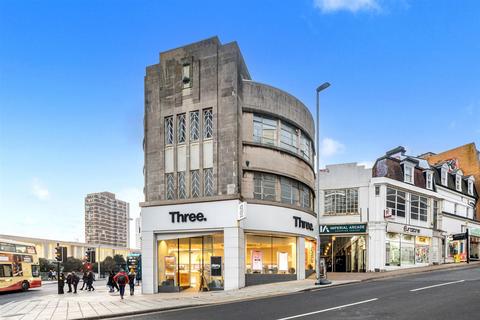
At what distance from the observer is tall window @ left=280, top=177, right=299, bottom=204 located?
1032 inches

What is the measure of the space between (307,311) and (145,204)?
15.5 meters

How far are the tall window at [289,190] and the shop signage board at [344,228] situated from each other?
938 cm

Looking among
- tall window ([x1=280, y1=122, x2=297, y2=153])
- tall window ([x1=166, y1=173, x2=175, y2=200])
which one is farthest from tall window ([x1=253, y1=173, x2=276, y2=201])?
tall window ([x1=166, y1=173, x2=175, y2=200])

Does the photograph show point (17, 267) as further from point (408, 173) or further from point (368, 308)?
point (408, 173)

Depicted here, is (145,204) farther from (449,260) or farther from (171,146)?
(449,260)

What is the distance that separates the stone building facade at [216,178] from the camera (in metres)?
23.2

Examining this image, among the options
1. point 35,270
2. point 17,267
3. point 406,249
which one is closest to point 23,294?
point 17,267

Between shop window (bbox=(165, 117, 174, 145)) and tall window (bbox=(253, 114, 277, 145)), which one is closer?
tall window (bbox=(253, 114, 277, 145))

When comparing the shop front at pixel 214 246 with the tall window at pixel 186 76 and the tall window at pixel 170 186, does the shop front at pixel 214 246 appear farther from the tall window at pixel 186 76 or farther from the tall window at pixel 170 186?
the tall window at pixel 186 76

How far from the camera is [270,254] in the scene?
2488 centimetres

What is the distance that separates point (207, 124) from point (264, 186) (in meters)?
5.39

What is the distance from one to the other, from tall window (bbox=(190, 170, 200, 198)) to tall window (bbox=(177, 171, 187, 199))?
1.69 ft

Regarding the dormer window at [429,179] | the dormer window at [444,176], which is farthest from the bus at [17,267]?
the dormer window at [444,176]

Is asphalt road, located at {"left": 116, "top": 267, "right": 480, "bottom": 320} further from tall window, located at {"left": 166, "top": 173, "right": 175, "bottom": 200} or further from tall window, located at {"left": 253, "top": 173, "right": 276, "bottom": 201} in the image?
tall window, located at {"left": 166, "top": 173, "right": 175, "bottom": 200}
